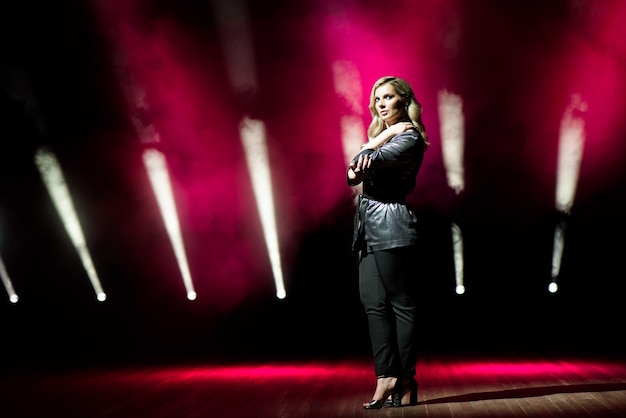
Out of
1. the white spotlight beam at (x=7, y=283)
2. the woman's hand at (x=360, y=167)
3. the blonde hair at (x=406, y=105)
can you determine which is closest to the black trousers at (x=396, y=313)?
the woman's hand at (x=360, y=167)

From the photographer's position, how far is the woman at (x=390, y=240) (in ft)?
6.69

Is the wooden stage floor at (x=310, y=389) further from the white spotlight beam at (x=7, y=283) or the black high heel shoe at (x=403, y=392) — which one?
the white spotlight beam at (x=7, y=283)

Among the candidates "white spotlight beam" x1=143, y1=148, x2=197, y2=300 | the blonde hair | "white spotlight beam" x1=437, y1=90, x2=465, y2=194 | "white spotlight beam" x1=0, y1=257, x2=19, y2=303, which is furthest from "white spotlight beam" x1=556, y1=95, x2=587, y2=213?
"white spotlight beam" x1=0, y1=257, x2=19, y2=303

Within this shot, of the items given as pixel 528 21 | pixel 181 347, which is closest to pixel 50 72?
pixel 181 347

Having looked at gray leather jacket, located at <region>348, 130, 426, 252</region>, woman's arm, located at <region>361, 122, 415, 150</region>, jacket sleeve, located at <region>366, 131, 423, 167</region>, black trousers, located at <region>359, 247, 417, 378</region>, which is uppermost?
woman's arm, located at <region>361, 122, 415, 150</region>

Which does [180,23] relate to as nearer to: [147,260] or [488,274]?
[147,260]

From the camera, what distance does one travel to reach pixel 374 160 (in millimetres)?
1983

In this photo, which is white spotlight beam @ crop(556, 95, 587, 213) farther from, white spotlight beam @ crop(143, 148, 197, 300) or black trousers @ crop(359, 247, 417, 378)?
white spotlight beam @ crop(143, 148, 197, 300)

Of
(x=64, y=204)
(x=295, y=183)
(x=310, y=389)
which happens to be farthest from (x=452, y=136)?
(x=64, y=204)

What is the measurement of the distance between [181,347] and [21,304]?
48.8 inches

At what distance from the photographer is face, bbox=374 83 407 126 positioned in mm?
2135

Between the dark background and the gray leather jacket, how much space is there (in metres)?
2.07

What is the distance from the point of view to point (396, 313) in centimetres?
208

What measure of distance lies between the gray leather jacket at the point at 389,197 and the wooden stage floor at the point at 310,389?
52cm
